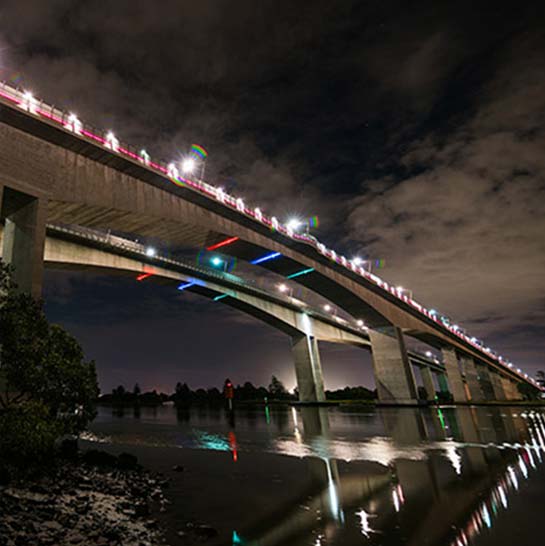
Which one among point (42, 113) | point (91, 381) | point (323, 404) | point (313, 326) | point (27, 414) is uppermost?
point (42, 113)

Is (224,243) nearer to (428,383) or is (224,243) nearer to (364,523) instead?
(364,523)

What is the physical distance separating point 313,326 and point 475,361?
4579cm

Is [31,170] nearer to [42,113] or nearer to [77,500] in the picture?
[42,113]

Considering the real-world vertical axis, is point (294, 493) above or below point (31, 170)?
below

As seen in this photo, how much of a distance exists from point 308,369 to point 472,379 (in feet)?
149

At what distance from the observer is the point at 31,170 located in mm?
14438

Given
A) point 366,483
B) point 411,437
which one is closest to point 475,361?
point 411,437

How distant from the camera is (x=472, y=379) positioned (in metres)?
76.2

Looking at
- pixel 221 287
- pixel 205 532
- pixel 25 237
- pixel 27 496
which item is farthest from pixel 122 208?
pixel 221 287

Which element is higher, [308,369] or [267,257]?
[267,257]

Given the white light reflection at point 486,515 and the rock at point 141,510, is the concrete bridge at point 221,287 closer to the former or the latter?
the rock at point 141,510

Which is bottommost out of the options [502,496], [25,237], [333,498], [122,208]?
[502,496]

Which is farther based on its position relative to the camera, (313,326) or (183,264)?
(313,326)

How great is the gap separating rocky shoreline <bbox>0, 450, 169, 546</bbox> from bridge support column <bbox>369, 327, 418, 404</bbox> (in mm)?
38952
